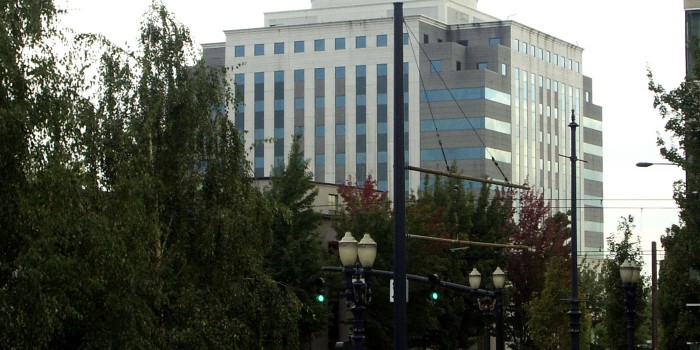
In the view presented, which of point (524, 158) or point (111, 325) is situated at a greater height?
point (524, 158)

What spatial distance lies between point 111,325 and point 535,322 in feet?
131

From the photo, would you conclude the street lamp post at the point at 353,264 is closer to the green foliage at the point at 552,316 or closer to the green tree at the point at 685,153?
the green tree at the point at 685,153

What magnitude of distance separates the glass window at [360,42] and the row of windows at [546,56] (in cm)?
1506

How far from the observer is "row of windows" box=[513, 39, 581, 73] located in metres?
139

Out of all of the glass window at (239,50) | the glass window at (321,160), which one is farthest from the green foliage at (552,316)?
the glass window at (239,50)

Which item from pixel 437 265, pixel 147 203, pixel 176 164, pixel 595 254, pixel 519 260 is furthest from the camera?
pixel 595 254

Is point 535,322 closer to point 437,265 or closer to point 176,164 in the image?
point 437,265

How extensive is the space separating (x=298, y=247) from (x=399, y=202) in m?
39.7

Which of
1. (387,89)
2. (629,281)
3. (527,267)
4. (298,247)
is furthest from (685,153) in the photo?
(387,89)

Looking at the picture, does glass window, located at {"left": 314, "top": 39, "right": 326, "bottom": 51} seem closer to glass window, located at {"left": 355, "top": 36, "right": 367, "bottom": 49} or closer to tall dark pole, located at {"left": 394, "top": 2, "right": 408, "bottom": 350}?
glass window, located at {"left": 355, "top": 36, "right": 367, "bottom": 49}

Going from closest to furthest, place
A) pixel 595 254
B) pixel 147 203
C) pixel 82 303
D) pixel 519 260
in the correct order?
pixel 82 303 → pixel 147 203 → pixel 519 260 → pixel 595 254

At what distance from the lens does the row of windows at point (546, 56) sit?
457 feet

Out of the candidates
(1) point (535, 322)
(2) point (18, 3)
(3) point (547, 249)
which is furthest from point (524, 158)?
(2) point (18, 3)

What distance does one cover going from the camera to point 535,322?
68188 mm
